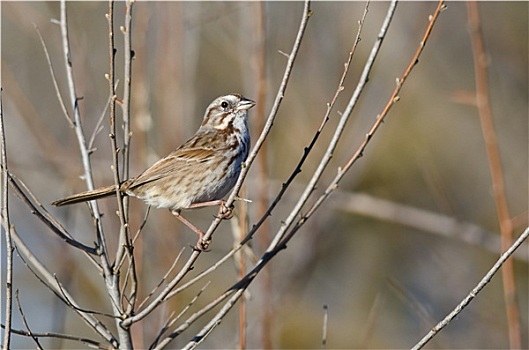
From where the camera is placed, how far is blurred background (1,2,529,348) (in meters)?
5.67

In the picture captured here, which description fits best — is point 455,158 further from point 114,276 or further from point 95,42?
point 114,276

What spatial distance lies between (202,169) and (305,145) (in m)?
2.13

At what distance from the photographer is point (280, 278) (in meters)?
6.97

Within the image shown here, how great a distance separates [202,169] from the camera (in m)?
4.53

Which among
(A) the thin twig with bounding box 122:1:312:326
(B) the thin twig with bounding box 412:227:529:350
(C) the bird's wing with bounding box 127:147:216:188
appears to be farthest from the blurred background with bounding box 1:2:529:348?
(A) the thin twig with bounding box 122:1:312:326

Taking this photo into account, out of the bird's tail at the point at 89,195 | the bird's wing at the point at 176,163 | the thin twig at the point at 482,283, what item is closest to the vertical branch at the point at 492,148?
the thin twig at the point at 482,283

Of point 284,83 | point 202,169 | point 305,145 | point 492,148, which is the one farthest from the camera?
point 305,145

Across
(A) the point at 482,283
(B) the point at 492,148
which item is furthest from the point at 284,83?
(B) the point at 492,148

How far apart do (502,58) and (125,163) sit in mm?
8089

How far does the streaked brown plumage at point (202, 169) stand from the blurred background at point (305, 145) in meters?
0.20

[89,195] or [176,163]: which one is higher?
[176,163]

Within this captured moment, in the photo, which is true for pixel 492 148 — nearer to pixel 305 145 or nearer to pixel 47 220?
pixel 47 220

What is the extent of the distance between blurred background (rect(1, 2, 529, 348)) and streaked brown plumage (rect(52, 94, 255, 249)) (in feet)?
0.66

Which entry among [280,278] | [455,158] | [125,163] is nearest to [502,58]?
[455,158]
